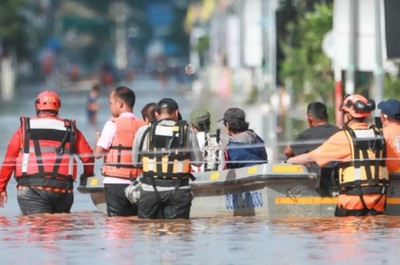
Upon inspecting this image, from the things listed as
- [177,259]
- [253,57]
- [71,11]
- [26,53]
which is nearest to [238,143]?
[177,259]

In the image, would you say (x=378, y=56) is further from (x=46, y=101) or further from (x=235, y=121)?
(x=46, y=101)

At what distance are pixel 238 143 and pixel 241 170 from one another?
0.57 metres

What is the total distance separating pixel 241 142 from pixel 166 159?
1.62m

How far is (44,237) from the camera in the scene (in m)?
15.4

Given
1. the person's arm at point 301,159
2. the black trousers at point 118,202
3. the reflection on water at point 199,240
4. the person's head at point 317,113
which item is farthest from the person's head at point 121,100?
the person's head at point 317,113

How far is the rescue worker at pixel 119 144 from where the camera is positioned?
16469mm

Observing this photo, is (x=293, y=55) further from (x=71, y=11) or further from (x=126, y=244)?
(x=71, y=11)

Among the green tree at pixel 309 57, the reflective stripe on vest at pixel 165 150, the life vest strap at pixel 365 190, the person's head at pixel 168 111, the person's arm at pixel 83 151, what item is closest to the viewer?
the reflective stripe on vest at pixel 165 150

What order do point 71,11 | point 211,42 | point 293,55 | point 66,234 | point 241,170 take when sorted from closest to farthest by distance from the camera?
1. point 66,234
2. point 241,170
3. point 293,55
4. point 211,42
5. point 71,11

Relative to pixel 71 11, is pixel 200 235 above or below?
below

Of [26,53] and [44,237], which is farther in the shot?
[26,53]

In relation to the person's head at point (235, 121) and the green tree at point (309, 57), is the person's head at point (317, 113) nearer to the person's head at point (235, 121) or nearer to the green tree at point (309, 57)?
the person's head at point (235, 121)

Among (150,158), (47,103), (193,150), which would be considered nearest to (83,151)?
(47,103)

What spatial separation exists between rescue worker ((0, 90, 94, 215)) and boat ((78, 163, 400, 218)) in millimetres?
1560
